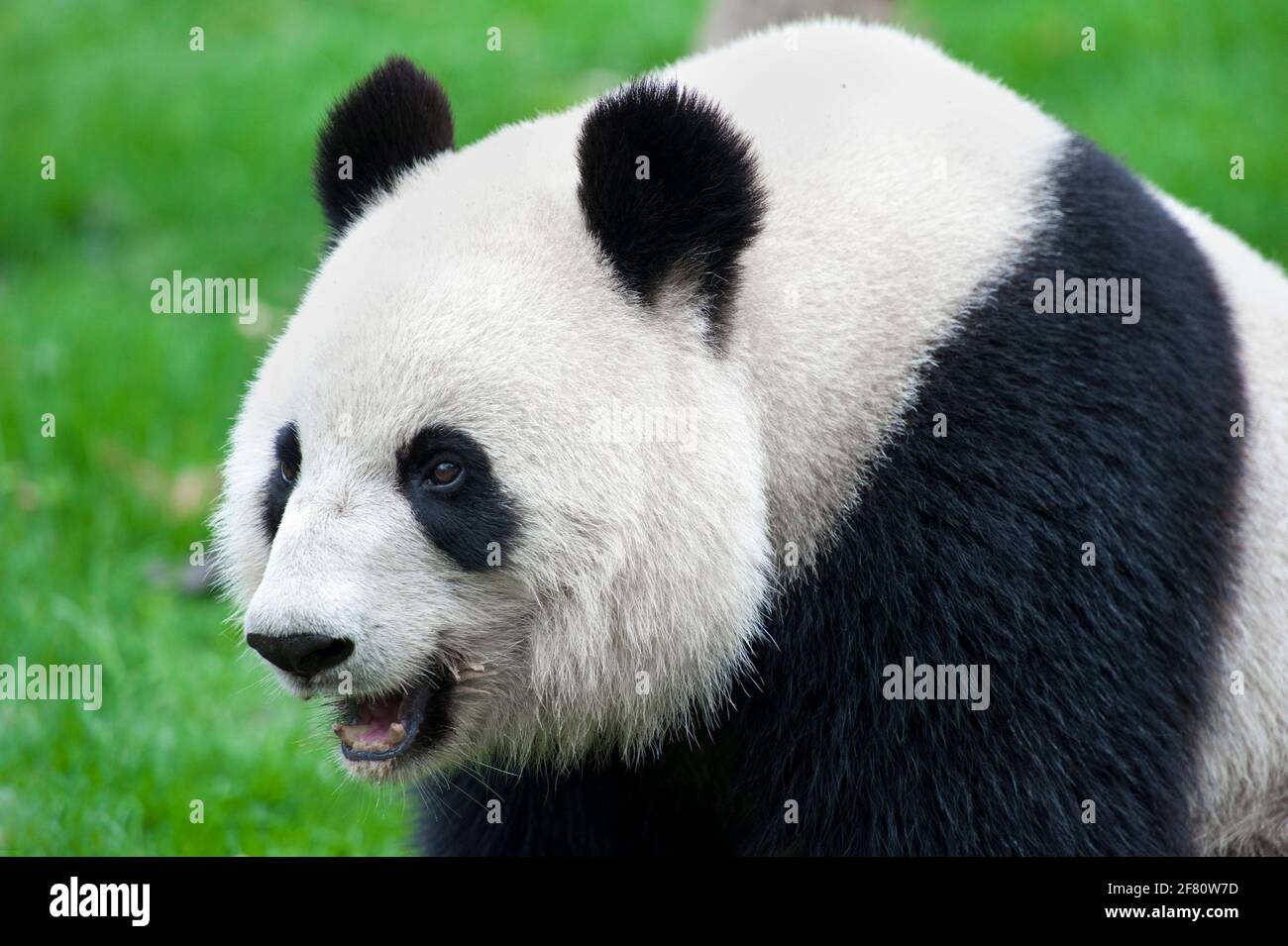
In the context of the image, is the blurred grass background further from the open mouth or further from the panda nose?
the panda nose

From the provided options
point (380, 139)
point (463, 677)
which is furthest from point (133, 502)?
point (463, 677)

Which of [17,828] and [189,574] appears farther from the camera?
[189,574]

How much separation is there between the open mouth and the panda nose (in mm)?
261

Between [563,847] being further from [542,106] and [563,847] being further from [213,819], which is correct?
[542,106]

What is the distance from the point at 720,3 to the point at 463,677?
167 inches

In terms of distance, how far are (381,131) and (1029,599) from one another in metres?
1.81

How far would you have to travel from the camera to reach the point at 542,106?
29.5ft

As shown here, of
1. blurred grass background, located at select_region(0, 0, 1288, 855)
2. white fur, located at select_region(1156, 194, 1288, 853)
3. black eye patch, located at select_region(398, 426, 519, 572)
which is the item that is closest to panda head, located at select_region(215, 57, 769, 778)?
black eye patch, located at select_region(398, 426, 519, 572)

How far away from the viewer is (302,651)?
2.93m

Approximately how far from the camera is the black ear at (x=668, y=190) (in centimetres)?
316

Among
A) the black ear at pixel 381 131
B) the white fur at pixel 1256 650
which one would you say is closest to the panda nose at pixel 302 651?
the black ear at pixel 381 131

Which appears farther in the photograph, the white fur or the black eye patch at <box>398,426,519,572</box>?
the white fur

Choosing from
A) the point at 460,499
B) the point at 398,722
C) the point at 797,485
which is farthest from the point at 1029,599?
the point at 398,722

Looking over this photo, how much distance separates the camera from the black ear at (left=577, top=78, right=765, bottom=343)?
316 cm
